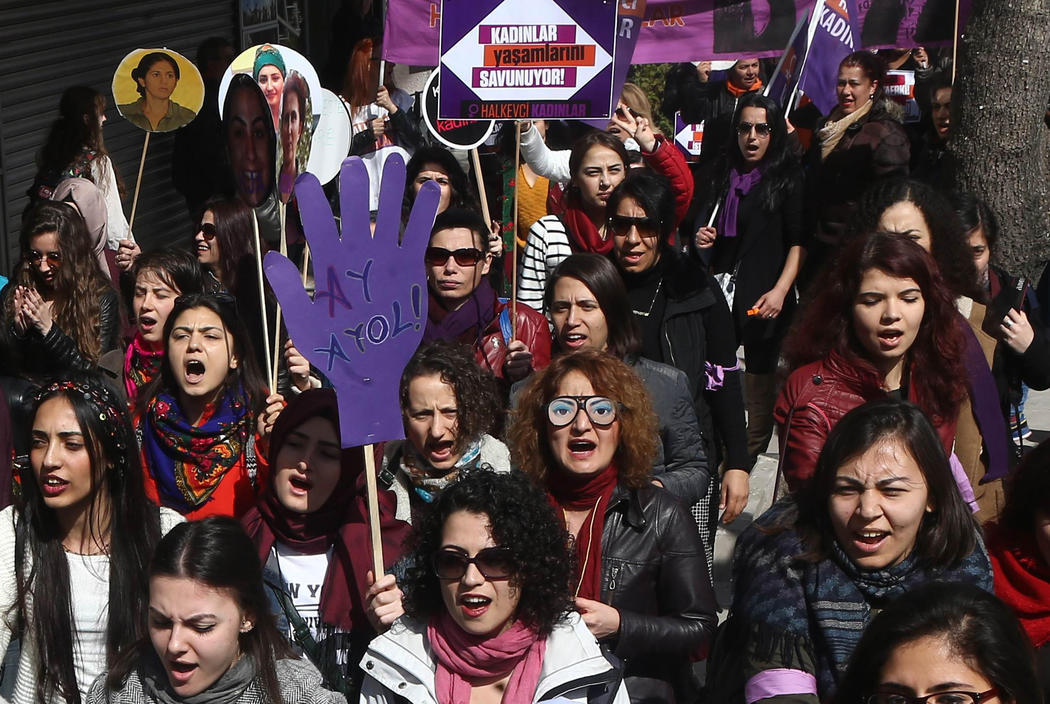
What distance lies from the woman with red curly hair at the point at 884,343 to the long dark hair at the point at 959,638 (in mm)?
1362

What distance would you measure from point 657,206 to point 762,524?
2.18 metres

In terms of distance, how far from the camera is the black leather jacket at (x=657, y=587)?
3406 millimetres

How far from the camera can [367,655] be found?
3041 mm

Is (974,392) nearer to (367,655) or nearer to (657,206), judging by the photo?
(657,206)

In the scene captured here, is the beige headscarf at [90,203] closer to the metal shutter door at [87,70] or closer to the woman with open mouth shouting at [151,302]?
the woman with open mouth shouting at [151,302]

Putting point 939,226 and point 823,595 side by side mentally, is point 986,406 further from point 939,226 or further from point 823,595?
point 823,595

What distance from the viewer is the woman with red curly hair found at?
3.80m

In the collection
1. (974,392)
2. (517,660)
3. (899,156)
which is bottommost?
(517,660)

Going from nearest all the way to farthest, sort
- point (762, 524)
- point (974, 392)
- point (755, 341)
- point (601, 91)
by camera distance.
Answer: point (762, 524) < point (974, 392) < point (601, 91) < point (755, 341)

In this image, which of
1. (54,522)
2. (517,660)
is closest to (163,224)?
(54,522)

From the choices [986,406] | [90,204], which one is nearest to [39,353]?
[90,204]

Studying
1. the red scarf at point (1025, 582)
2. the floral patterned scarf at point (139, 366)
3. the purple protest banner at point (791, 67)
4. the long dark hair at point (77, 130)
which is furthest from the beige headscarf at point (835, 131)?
the long dark hair at point (77, 130)

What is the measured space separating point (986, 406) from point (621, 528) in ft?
4.17

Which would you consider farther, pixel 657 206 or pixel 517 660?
pixel 657 206
